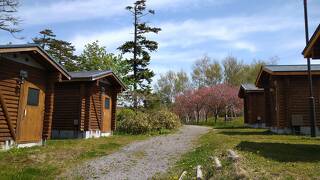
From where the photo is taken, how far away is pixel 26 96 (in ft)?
48.3

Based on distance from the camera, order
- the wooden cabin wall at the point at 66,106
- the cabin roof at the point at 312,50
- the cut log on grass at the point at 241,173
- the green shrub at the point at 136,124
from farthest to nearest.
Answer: the green shrub at the point at 136,124 < the wooden cabin wall at the point at 66,106 < the cabin roof at the point at 312,50 < the cut log on grass at the point at 241,173

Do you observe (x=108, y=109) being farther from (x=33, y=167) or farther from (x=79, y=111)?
(x=33, y=167)

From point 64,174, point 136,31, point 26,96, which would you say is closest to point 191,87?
point 136,31

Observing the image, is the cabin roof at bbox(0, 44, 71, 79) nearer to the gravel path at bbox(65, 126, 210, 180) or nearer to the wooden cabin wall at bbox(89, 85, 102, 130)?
the wooden cabin wall at bbox(89, 85, 102, 130)

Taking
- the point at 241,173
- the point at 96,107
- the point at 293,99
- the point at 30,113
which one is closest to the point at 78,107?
the point at 96,107

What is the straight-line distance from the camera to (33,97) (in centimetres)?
1529

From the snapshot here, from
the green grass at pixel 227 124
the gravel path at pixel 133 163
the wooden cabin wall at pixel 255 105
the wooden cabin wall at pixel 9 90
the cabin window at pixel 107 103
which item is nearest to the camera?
the gravel path at pixel 133 163

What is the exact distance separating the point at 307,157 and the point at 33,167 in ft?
26.1

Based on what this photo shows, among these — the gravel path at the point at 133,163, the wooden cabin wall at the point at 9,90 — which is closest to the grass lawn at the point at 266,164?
the gravel path at the point at 133,163

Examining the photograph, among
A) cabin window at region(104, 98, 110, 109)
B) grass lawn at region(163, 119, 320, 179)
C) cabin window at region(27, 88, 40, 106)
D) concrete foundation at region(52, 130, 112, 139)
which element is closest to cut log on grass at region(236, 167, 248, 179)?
grass lawn at region(163, 119, 320, 179)

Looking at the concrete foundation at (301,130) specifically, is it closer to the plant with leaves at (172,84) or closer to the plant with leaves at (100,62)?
the plant with leaves at (100,62)

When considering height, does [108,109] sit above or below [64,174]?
above

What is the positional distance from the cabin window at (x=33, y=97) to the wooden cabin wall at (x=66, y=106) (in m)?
4.69

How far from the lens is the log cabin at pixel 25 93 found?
1346 centimetres
